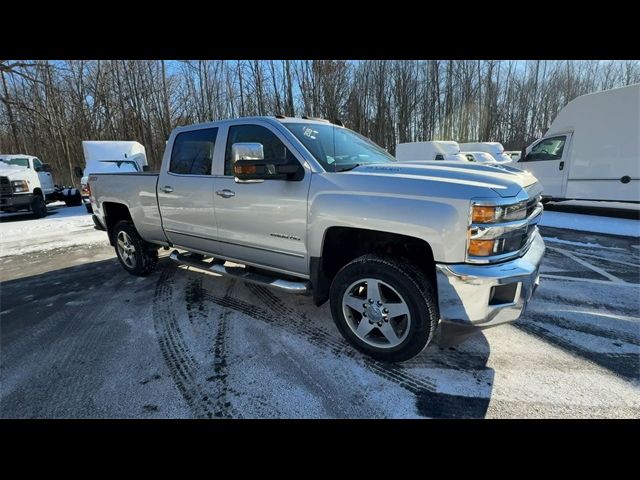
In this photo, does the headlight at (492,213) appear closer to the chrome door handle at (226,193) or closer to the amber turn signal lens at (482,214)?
the amber turn signal lens at (482,214)

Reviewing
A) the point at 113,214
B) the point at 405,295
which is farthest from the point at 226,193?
the point at 113,214

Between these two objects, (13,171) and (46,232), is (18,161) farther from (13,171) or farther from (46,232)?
(46,232)

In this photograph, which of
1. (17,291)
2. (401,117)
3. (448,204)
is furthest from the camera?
(401,117)

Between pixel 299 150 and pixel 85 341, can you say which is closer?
pixel 299 150

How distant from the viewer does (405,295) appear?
251 cm

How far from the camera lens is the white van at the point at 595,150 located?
27.7ft

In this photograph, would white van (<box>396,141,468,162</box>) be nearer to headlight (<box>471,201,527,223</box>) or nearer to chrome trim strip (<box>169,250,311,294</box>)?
chrome trim strip (<box>169,250,311,294</box>)

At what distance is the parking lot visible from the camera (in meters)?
2.31

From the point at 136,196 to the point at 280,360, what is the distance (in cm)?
330

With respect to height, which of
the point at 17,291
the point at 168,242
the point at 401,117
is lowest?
the point at 17,291
